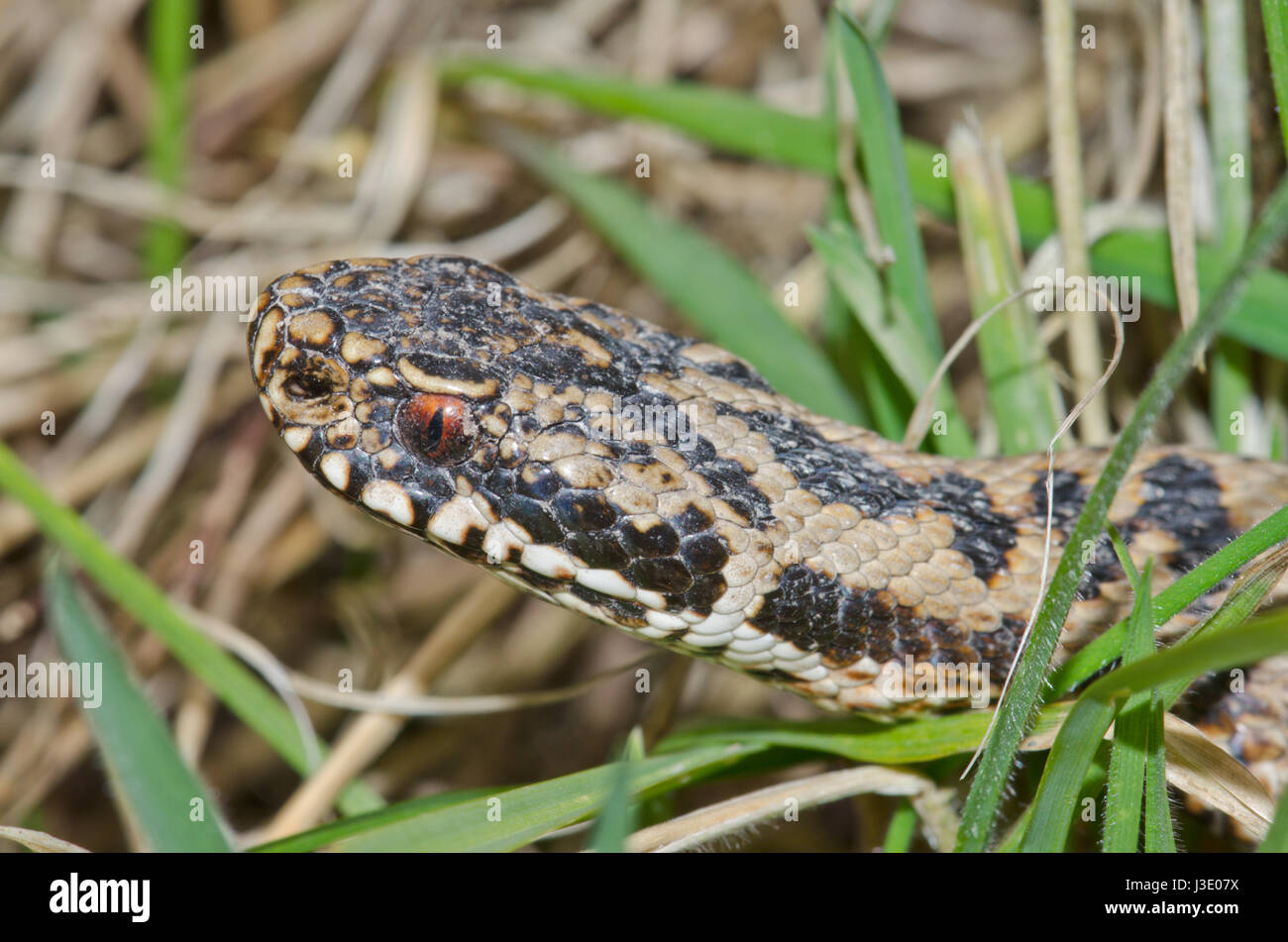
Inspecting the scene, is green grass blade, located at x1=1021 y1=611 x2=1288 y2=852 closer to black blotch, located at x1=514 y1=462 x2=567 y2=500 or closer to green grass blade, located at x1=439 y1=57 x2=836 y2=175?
black blotch, located at x1=514 y1=462 x2=567 y2=500

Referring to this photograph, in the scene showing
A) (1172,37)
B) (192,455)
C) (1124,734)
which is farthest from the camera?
(192,455)

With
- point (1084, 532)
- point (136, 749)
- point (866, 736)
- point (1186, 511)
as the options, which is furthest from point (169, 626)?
point (1186, 511)

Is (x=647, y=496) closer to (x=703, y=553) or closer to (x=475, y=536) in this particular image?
(x=703, y=553)

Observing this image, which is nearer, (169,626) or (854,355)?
(169,626)

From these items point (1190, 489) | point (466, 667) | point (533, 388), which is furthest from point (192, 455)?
point (1190, 489)

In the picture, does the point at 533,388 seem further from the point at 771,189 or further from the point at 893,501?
the point at 771,189
